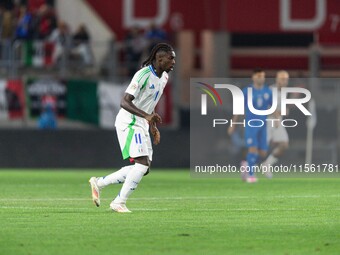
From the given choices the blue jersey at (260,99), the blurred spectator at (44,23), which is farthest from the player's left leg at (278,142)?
the blurred spectator at (44,23)

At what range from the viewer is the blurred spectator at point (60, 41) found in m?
30.8

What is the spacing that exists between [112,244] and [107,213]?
143 inches

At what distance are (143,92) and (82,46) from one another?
1602 centimetres

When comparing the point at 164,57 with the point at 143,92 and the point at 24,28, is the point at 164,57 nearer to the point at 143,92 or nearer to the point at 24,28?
the point at 143,92

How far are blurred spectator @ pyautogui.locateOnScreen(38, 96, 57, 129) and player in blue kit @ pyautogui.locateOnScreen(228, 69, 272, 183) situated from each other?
7689 mm

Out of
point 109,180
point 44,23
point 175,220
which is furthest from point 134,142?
point 44,23

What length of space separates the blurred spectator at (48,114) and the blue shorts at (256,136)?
7.86m

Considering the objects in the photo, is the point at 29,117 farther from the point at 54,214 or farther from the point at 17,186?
the point at 54,214

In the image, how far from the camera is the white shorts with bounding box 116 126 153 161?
15.2 m

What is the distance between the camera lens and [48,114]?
3086 cm

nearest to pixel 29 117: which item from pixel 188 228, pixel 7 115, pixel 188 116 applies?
pixel 7 115

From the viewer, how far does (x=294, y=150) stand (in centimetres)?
3091

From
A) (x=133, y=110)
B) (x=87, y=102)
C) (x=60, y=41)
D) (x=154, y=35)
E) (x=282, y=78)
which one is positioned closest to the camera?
(x=133, y=110)

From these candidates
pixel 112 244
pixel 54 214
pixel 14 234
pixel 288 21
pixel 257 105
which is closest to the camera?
pixel 112 244
